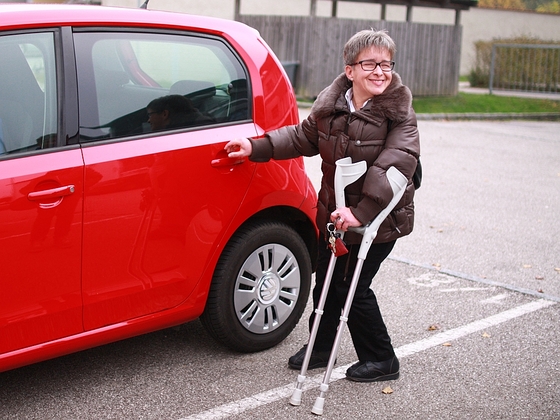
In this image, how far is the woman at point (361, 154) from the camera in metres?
3.61

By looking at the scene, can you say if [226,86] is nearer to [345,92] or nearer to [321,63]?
[345,92]

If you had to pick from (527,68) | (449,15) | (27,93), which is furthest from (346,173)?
(449,15)

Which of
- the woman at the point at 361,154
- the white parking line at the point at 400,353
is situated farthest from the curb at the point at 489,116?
the woman at the point at 361,154

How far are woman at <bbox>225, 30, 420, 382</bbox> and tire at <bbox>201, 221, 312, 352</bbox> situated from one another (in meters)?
0.24

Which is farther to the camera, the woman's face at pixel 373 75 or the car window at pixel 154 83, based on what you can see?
the woman's face at pixel 373 75

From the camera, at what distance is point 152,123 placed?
3.71 meters

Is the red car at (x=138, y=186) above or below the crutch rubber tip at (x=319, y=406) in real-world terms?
above

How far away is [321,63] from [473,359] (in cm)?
1419

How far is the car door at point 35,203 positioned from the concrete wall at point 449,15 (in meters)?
23.5

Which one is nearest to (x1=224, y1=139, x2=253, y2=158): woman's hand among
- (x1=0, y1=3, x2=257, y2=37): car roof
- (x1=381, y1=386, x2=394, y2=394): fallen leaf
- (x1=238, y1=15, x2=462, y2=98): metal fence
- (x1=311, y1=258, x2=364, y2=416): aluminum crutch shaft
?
(x1=0, y1=3, x2=257, y2=37): car roof

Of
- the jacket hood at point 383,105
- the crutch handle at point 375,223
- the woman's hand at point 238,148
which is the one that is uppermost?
the jacket hood at point 383,105

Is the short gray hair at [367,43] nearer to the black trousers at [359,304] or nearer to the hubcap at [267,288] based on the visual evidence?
the black trousers at [359,304]

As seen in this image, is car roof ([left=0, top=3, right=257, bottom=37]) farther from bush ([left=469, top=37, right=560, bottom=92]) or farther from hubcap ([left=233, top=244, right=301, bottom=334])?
bush ([left=469, top=37, right=560, bottom=92])

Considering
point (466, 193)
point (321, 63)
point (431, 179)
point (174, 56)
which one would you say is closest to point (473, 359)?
point (174, 56)
